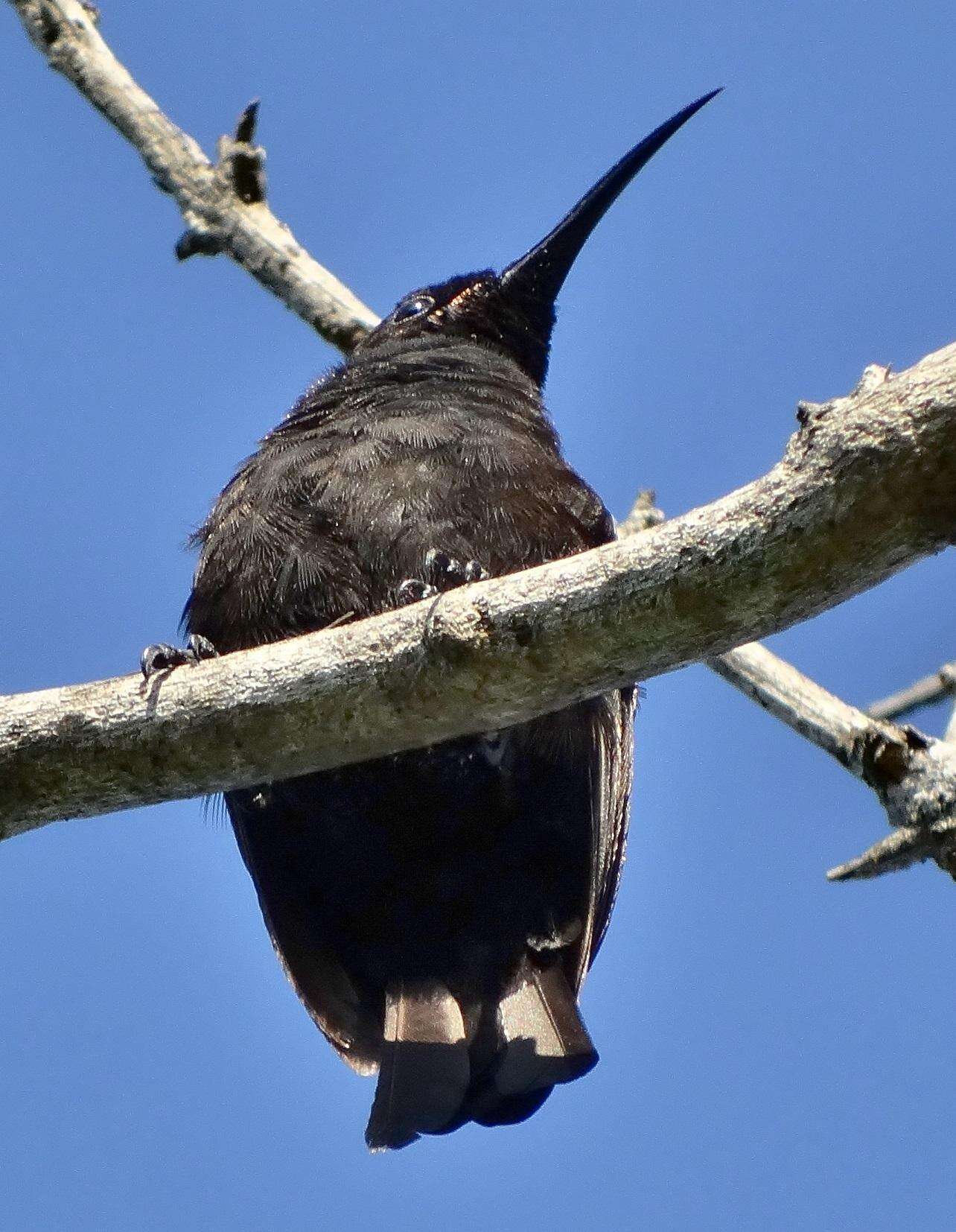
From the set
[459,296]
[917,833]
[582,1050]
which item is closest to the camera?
[917,833]

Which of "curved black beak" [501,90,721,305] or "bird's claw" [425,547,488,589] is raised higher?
"curved black beak" [501,90,721,305]

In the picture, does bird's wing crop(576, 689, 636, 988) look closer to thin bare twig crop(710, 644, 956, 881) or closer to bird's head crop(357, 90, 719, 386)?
thin bare twig crop(710, 644, 956, 881)

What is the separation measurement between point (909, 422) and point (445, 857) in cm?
227

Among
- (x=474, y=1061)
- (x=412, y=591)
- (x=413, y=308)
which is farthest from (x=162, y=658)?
(x=413, y=308)

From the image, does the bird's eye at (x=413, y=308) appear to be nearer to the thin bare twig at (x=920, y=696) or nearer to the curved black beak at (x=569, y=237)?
the curved black beak at (x=569, y=237)

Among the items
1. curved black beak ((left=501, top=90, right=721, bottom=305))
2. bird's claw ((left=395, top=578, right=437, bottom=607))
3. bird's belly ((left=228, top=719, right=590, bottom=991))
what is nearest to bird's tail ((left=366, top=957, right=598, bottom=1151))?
bird's belly ((left=228, top=719, right=590, bottom=991))

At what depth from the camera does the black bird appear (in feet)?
15.6

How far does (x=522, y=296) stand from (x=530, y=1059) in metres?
3.39

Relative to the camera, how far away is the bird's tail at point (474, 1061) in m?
4.69

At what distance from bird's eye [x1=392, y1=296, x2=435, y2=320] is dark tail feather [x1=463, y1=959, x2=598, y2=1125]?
305 cm

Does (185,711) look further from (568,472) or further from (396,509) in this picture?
(568,472)

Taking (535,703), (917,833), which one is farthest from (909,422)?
(917,833)

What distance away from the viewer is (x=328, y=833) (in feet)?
16.2

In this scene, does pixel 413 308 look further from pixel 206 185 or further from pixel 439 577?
pixel 439 577
